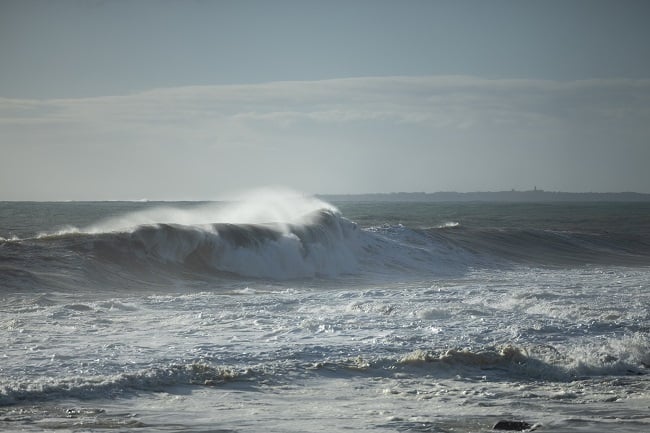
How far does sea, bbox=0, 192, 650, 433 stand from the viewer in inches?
289

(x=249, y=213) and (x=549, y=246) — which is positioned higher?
(x=249, y=213)

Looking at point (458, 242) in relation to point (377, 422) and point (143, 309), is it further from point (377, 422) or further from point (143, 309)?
point (377, 422)

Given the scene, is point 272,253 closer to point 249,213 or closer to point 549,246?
point 249,213

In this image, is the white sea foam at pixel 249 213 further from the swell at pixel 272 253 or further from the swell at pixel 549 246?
the swell at pixel 549 246

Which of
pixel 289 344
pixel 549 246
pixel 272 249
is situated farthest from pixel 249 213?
pixel 289 344

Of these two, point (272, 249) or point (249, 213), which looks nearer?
point (272, 249)

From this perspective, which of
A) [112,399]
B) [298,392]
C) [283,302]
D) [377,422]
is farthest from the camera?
[283,302]

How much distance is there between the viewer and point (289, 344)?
1034cm

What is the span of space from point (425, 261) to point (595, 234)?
14085mm

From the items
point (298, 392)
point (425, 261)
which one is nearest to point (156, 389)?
point (298, 392)

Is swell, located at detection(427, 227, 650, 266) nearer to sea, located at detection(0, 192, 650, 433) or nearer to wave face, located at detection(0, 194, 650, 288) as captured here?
wave face, located at detection(0, 194, 650, 288)

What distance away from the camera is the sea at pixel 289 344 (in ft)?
24.1

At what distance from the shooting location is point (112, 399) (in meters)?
7.75

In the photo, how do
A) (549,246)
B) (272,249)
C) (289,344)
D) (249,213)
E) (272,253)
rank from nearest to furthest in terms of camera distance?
(289,344) < (272,253) < (272,249) < (249,213) < (549,246)
